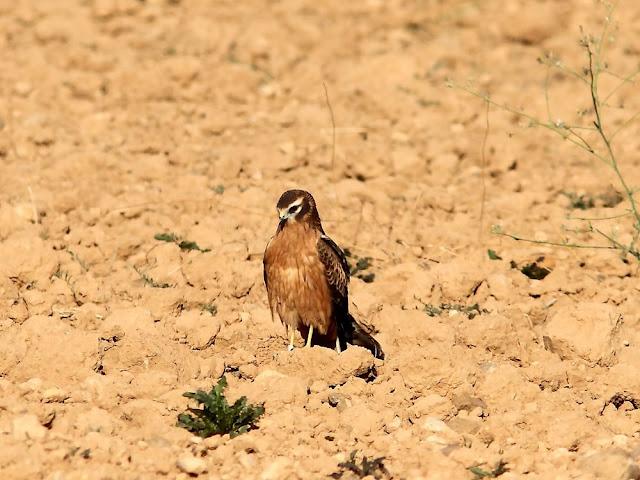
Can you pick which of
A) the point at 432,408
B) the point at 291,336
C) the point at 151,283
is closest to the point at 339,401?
the point at 432,408

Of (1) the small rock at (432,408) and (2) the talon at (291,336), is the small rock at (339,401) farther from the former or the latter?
(2) the talon at (291,336)

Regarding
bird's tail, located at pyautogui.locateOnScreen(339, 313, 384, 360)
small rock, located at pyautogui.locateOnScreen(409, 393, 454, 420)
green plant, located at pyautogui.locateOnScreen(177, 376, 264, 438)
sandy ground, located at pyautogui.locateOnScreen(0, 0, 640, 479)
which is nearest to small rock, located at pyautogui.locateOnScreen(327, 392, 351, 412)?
sandy ground, located at pyautogui.locateOnScreen(0, 0, 640, 479)

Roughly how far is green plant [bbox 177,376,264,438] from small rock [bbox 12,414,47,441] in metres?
0.84

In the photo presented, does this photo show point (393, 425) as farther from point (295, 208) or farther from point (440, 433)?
point (295, 208)

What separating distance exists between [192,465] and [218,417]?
0.46 metres

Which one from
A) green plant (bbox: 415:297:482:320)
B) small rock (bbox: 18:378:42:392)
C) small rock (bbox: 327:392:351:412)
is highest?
small rock (bbox: 18:378:42:392)

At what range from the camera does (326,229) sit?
10703mm

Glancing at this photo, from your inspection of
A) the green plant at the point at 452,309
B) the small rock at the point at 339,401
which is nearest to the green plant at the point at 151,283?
the green plant at the point at 452,309

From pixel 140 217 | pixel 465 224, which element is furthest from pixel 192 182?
pixel 465 224

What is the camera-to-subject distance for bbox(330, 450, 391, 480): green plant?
7039mm

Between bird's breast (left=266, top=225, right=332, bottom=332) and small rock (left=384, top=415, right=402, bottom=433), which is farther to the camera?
bird's breast (left=266, top=225, right=332, bottom=332)

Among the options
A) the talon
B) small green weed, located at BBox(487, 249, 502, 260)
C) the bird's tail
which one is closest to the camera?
the bird's tail

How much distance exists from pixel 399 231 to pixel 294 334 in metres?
1.80

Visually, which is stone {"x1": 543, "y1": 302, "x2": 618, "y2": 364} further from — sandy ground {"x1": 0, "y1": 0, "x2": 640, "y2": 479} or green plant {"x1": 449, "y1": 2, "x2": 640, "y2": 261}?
green plant {"x1": 449, "y1": 2, "x2": 640, "y2": 261}
